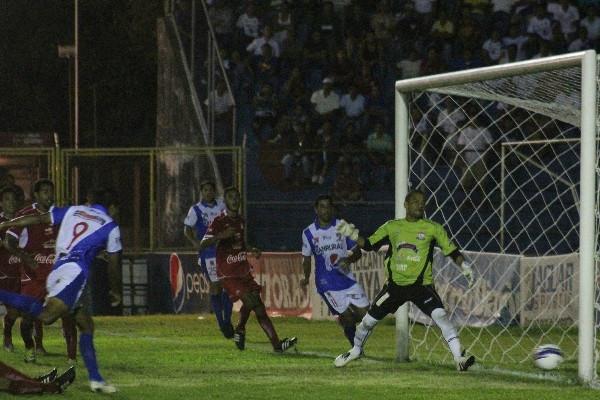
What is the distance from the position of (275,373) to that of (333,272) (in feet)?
9.21

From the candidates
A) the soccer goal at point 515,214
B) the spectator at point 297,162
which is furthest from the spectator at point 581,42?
the spectator at point 297,162

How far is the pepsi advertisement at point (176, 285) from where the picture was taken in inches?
1032

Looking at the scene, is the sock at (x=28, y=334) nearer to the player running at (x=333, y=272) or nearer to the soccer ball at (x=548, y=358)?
the player running at (x=333, y=272)

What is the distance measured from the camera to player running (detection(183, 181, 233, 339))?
63.6 feet

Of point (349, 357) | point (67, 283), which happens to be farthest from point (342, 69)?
point (67, 283)

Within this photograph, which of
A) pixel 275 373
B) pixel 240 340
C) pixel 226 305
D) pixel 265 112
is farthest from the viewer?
pixel 265 112

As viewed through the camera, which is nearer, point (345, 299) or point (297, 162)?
point (345, 299)

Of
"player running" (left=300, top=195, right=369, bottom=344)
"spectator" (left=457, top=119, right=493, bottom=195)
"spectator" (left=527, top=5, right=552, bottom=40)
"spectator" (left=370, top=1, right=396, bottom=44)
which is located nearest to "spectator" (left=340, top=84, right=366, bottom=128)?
"spectator" (left=370, top=1, right=396, bottom=44)

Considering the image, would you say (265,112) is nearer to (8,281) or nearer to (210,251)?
(210,251)

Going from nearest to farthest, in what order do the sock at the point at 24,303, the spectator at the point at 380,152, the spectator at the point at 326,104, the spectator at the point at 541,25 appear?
the sock at the point at 24,303
the spectator at the point at 380,152
the spectator at the point at 326,104
the spectator at the point at 541,25

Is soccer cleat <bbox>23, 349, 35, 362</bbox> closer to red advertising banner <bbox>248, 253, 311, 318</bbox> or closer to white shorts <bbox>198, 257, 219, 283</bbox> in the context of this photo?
white shorts <bbox>198, 257, 219, 283</bbox>

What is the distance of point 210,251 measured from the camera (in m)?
20.4

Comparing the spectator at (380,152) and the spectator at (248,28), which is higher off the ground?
the spectator at (248,28)

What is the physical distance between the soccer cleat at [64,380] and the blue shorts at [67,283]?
1.83 ft
